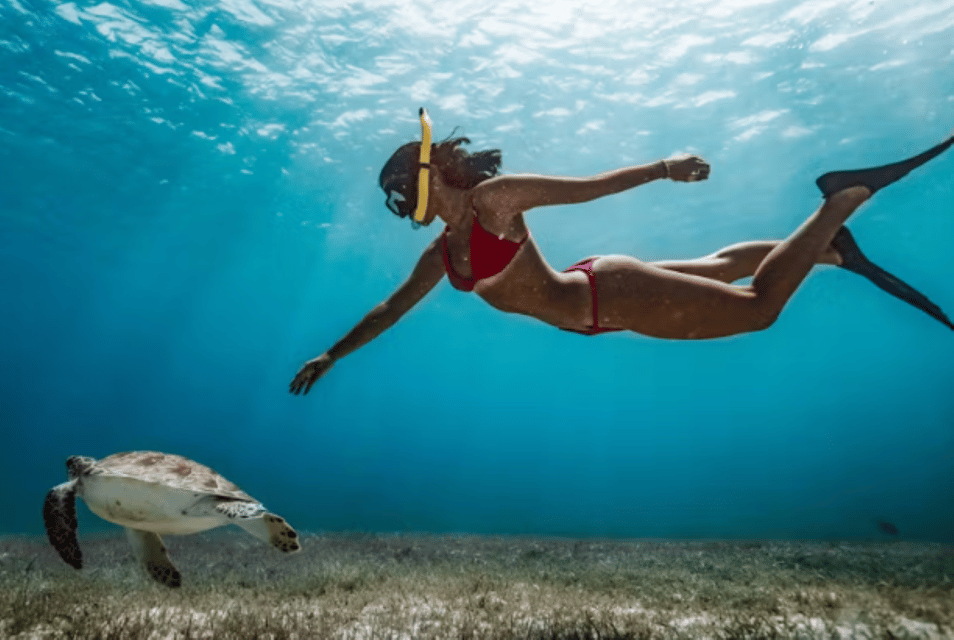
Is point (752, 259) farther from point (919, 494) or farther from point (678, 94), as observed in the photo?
point (919, 494)

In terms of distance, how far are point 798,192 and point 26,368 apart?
99596mm

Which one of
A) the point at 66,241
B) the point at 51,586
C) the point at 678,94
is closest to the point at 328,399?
the point at 66,241

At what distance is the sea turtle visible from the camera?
411 centimetres

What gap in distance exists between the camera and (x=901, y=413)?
104312 mm

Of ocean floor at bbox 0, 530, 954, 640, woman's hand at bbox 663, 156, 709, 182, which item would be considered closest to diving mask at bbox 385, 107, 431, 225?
woman's hand at bbox 663, 156, 709, 182

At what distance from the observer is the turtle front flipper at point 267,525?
11.9ft

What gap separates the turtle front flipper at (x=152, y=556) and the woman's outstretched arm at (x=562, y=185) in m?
4.47

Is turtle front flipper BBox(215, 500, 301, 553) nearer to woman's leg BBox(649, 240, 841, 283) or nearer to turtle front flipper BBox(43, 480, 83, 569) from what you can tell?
turtle front flipper BBox(43, 480, 83, 569)

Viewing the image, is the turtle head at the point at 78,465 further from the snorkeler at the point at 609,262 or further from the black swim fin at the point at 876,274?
the black swim fin at the point at 876,274

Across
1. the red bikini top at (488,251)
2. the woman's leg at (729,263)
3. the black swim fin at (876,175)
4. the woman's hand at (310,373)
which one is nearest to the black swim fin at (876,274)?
the black swim fin at (876,175)

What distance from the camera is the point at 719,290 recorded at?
12.9 ft

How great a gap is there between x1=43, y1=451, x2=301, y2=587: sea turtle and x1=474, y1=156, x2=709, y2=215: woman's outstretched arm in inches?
113

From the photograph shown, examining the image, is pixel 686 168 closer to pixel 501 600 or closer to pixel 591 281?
pixel 591 281

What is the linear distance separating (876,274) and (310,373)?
488 centimetres
